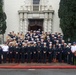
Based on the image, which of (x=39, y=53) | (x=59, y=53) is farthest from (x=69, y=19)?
(x=39, y=53)

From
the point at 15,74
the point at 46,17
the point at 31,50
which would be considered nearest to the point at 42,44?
the point at 31,50

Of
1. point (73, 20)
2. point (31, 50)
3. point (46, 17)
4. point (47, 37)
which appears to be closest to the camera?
point (31, 50)

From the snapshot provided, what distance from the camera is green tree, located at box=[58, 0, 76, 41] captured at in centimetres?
3219

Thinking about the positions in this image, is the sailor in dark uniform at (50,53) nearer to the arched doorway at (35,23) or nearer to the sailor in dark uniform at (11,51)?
the sailor in dark uniform at (11,51)

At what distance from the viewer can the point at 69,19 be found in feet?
106

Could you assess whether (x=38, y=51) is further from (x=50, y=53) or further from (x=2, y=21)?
(x=2, y=21)

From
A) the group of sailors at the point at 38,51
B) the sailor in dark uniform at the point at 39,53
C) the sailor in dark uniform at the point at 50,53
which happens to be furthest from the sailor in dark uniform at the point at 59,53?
the sailor in dark uniform at the point at 39,53

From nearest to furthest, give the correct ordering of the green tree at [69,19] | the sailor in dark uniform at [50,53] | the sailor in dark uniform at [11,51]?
the sailor in dark uniform at [50,53]
the sailor in dark uniform at [11,51]
the green tree at [69,19]

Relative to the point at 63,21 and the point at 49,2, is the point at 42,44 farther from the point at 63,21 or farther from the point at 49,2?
the point at 49,2

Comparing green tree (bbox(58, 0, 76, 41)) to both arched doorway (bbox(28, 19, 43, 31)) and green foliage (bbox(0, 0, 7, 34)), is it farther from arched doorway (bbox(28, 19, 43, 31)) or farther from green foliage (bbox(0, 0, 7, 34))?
green foliage (bbox(0, 0, 7, 34))

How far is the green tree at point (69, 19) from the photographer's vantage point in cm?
3219

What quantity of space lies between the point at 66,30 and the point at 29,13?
5164mm

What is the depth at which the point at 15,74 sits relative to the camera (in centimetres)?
1841

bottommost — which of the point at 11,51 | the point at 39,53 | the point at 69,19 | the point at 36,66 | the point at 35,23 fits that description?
the point at 36,66
